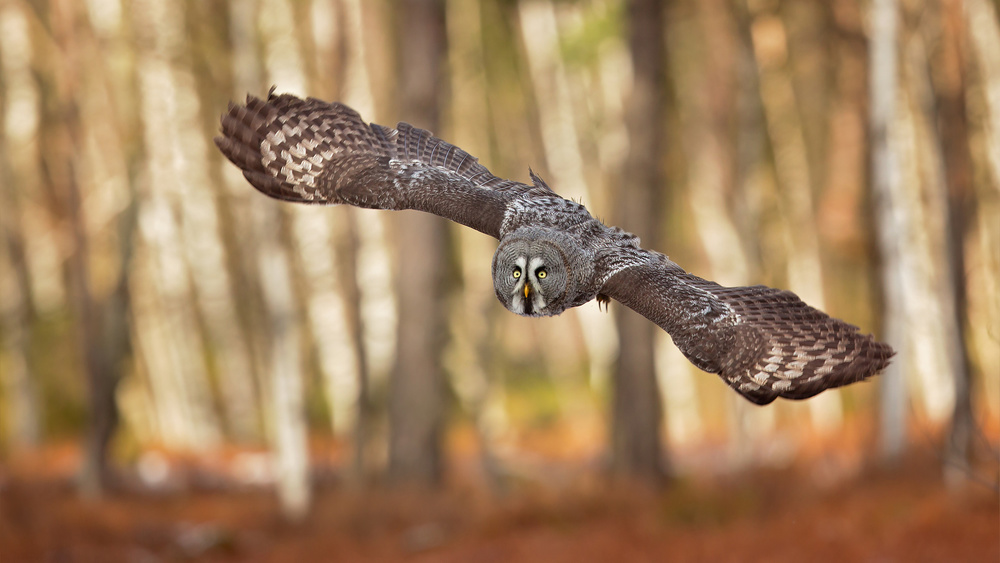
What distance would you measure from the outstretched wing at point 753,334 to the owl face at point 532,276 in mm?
321

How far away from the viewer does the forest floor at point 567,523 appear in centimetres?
731

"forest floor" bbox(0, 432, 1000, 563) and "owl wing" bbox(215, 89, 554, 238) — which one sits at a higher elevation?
"owl wing" bbox(215, 89, 554, 238)

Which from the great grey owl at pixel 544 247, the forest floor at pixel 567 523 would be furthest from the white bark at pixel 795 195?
the great grey owl at pixel 544 247

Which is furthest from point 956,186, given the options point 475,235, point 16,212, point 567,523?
point 16,212

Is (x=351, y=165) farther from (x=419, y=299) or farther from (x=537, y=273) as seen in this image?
(x=419, y=299)

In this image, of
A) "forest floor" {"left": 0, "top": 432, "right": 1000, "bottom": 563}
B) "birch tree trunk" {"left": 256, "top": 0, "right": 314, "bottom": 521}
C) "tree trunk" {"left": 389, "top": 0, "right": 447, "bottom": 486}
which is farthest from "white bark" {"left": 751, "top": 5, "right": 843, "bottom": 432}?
"birch tree trunk" {"left": 256, "top": 0, "right": 314, "bottom": 521}

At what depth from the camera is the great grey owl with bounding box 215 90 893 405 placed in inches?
191

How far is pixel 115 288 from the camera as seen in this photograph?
11.6 metres

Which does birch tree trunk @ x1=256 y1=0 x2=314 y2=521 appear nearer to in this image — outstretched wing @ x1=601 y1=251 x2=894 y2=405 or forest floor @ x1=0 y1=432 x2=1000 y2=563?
forest floor @ x1=0 y1=432 x2=1000 y2=563

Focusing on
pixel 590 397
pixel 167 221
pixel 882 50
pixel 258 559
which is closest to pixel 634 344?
pixel 882 50

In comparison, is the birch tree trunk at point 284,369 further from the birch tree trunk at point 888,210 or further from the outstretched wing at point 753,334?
the birch tree trunk at point 888,210

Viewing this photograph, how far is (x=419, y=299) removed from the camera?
1070cm

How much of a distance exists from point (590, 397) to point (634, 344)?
12236 millimetres

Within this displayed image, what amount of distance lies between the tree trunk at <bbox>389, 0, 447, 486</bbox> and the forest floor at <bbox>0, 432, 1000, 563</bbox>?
629 mm
